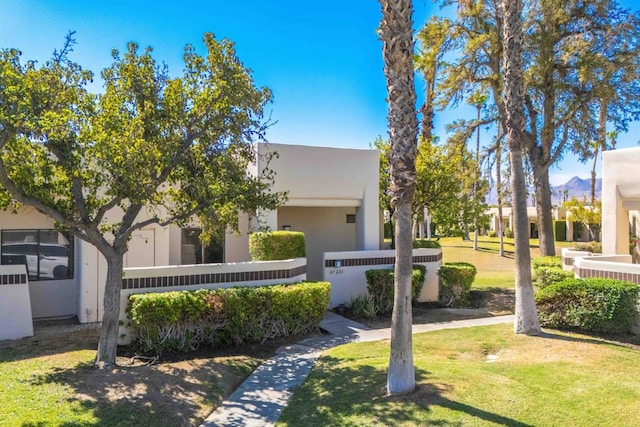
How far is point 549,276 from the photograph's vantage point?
Result: 1451 cm

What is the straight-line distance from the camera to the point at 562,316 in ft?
34.4

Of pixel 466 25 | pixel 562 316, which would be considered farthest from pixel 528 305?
pixel 466 25

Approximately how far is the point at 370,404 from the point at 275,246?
7.24 metres

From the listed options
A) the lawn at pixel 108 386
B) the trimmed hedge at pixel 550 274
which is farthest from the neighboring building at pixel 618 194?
the lawn at pixel 108 386

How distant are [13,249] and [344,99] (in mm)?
11244

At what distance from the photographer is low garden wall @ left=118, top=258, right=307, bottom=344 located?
Answer: 977 cm

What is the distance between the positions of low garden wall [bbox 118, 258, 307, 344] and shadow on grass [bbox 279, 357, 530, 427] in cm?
406

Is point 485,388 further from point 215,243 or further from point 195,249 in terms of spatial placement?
point 195,249

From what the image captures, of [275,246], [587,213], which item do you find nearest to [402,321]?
[275,246]

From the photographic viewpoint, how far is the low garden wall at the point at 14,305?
1041 cm

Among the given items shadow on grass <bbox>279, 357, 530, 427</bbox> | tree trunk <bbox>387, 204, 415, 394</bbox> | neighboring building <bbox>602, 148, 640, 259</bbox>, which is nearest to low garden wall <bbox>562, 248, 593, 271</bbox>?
neighboring building <bbox>602, 148, 640, 259</bbox>

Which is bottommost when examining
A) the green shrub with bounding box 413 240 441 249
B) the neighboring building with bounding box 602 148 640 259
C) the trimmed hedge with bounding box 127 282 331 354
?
the trimmed hedge with bounding box 127 282 331 354

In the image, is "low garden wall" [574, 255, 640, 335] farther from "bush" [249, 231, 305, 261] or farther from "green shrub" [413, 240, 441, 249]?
"bush" [249, 231, 305, 261]

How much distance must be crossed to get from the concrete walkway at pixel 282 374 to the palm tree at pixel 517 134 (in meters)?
2.34
